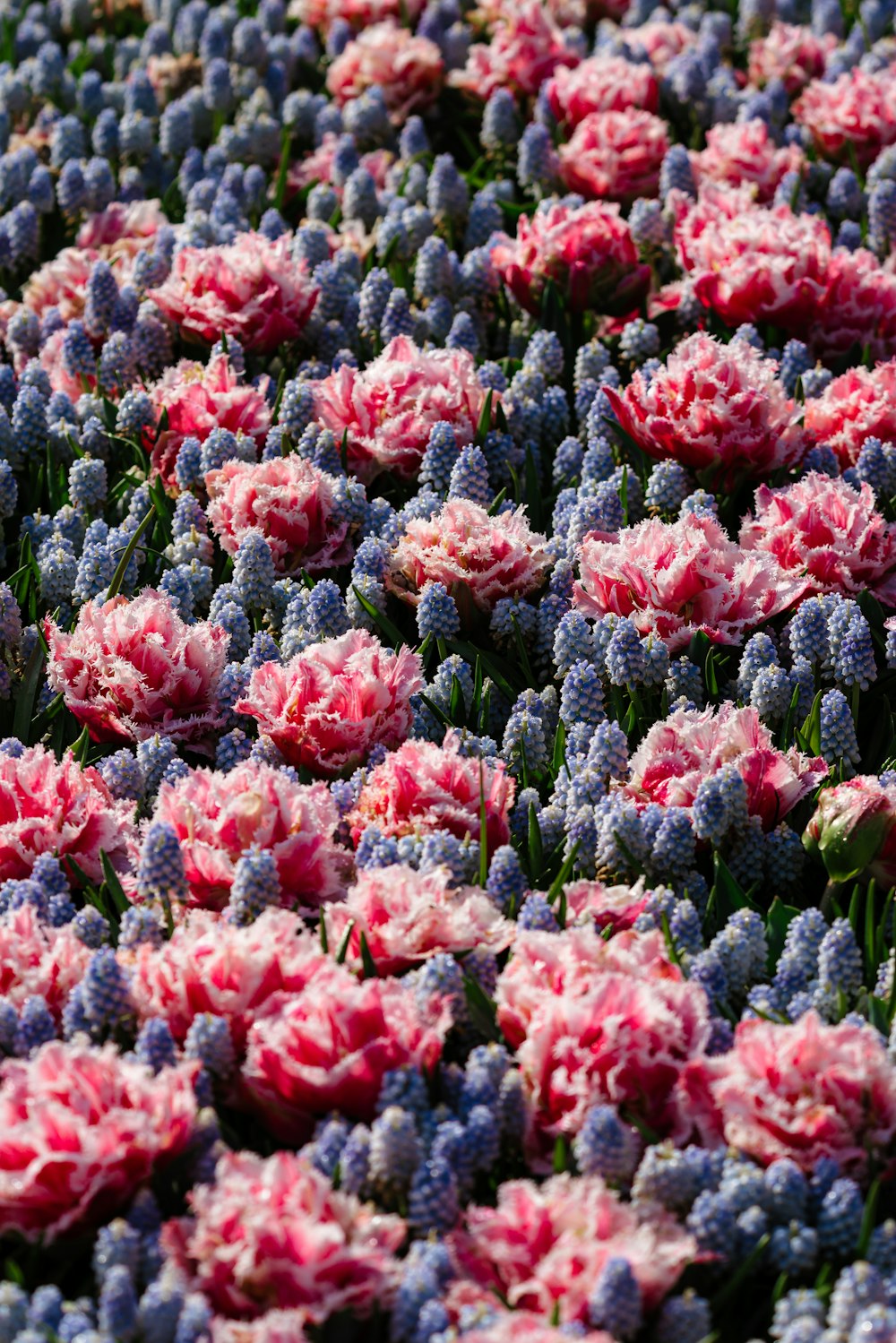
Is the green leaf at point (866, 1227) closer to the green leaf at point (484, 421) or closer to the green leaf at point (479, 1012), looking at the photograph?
the green leaf at point (479, 1012)

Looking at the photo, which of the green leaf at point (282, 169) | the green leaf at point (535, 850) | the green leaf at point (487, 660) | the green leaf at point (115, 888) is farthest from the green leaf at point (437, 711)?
the green leaf at point (282, 169)

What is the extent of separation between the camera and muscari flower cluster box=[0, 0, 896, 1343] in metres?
1.92

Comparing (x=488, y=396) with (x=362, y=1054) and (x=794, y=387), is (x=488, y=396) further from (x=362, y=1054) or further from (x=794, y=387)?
(x=362, y=1054)

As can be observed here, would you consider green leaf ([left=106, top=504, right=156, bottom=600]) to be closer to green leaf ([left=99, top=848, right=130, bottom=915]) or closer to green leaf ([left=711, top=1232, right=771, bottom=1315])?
green leaf ([left=99, top=848, right=130, bottom=915])

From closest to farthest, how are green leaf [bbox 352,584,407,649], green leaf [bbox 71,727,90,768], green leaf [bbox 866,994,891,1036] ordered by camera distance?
green leaf [bbox 866,994,891,1036], green leaf [bbox 71,727,90,768], green leaf [bbox 352,584,407,649]

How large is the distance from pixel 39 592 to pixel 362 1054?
1.52 m

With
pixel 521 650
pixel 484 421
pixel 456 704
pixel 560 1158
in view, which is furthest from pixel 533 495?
pixel 560 1158

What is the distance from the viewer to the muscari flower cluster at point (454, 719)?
1.92m

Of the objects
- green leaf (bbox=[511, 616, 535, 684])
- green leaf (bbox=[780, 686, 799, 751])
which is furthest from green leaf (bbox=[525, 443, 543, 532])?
green leaf (bbox=[780, 686, 799, 751])

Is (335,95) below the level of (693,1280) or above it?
above

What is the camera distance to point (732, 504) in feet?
11.1

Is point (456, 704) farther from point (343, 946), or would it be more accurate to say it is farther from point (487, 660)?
point (343, 946)

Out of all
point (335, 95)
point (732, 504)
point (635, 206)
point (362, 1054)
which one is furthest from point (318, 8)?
point (362, 1054)

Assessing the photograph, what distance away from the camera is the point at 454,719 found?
282 cm
